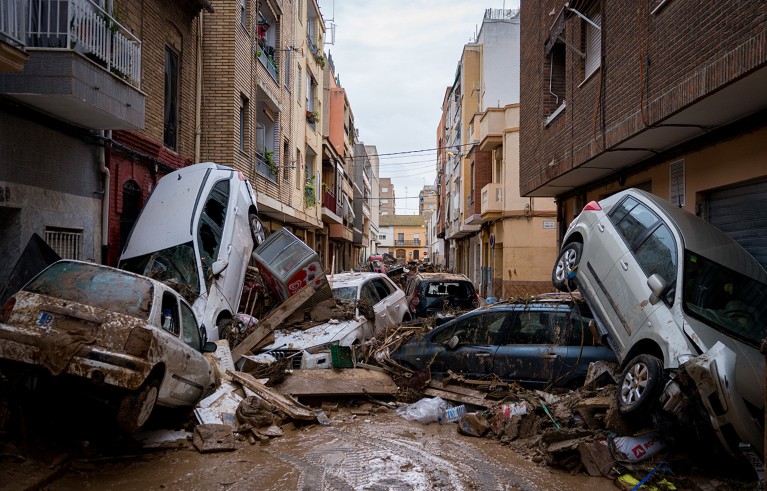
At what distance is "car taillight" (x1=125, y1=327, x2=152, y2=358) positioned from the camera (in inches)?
194

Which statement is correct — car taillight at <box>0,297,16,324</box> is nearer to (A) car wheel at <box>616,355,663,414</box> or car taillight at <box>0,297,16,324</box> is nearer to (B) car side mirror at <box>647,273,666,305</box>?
(A) car wheel at <box>616,355,663,414</box>

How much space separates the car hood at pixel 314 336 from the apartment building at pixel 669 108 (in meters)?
5.34

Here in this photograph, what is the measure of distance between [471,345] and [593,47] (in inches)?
275

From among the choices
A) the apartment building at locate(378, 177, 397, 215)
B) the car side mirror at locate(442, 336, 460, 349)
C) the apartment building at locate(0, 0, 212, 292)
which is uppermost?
the apartment building at locate(378, 177, 397, 215)

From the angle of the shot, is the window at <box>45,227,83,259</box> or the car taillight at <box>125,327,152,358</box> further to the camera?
the window at <box>45,227,83,259</box>

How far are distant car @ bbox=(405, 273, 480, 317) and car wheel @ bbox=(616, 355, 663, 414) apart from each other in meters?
8.25

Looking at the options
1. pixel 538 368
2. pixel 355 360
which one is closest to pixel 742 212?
pixel 538 368

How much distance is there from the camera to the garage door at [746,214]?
704 centimetres

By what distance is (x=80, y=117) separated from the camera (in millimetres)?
8461

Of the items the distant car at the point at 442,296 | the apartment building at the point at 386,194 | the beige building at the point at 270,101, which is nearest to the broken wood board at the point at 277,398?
the distant car at the point at 442,296

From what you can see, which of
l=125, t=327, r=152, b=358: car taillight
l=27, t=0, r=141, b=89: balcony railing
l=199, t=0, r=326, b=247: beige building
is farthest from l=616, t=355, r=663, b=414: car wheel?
l=199, t=0, r=326, b=247: beige building

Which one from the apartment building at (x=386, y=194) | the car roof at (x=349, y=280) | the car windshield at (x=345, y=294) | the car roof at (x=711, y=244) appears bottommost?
the car windshield at (x=345, y=294)

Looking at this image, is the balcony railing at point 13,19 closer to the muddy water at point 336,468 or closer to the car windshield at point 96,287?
the car windshield at point 96,287

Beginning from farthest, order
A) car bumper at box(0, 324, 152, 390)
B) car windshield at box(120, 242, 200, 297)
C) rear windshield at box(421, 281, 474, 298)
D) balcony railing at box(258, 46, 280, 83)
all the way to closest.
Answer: balcony railing at box(258, 46, 280, 83), rear windshield at box(421, 281, 474, 298), car windshield at box(120, 242, 200, 297), car bumper at box(0, 324, 152, 390)
